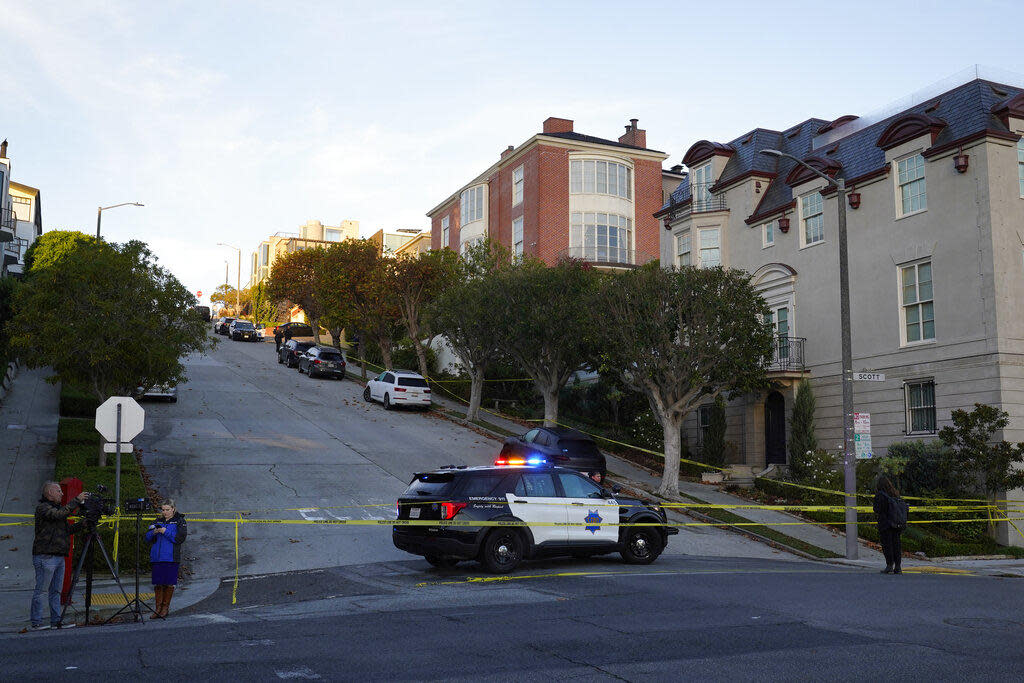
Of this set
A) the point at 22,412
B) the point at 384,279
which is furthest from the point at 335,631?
the point at 384,279

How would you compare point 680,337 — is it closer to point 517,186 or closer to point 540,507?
point 540,507

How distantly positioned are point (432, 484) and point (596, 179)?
38867 millimetres

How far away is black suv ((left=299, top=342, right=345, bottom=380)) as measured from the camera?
4859 centimetres

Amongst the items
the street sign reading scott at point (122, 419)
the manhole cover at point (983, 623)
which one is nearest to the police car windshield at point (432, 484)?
the street sign reading scott at point (122, 419)

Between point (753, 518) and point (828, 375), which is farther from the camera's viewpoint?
point (828, 375)

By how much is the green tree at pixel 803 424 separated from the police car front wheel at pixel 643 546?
14.0 meters

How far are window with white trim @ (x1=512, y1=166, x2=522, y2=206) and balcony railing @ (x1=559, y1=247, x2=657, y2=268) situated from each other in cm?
532

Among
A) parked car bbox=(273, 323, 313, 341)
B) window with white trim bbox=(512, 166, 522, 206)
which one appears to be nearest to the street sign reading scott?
window with white trim bbox=(512, 166, 522, 206)

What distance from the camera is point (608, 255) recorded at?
50.6 meters

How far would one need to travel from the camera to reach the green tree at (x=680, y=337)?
25828mm

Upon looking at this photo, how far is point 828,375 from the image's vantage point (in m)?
29.3

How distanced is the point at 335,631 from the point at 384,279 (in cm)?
3766

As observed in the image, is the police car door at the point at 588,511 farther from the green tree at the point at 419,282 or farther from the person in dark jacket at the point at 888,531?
the green tree at the point at 419,282

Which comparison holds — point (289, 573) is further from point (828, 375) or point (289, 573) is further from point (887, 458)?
point (828, 375)
